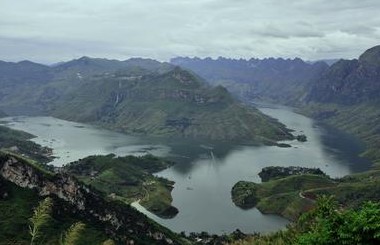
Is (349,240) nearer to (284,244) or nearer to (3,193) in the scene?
(284,244)

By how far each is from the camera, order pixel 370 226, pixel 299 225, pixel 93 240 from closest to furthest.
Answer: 1. pixel 370 226
2. pixel 299 225
3. pixel 93 240

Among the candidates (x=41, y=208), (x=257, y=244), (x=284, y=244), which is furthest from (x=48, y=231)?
(x=41, y=208)

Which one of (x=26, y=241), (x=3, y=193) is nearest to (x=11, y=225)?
(x=26, y=241)

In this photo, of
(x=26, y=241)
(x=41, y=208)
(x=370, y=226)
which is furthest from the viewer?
(x=26, y=241)

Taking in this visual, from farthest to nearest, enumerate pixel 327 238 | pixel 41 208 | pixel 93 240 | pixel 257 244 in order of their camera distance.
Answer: pixel 93 240
pixel 257 244
pixel 327 238
pixel 41 208

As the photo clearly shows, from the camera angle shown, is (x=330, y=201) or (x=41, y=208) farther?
(x=330, y=201)

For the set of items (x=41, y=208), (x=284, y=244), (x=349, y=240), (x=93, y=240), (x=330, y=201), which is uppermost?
(x=41, y=208)

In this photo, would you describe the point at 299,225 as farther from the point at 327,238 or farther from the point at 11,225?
the point at 11,225

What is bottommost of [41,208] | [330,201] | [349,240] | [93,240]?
[93,240]

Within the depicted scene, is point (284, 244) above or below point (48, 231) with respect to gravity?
above
